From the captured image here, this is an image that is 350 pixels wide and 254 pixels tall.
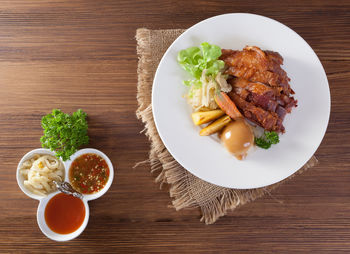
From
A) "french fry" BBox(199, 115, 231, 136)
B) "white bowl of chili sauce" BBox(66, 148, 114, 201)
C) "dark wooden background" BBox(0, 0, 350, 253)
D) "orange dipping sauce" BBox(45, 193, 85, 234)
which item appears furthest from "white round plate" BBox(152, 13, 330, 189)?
"orange dipping sauce" BBox(45, 193, 85, 234)

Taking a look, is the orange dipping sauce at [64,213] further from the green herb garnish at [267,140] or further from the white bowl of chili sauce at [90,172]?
the green herb garnish at [267,140]

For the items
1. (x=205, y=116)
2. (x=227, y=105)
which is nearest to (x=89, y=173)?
(x=205, y=116)

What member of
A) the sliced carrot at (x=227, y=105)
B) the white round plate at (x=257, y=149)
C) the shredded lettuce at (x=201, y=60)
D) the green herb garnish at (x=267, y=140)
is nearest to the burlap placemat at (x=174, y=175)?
the white round plate at (x=257, y=149)

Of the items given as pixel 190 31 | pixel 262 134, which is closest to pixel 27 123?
pixel 190 31

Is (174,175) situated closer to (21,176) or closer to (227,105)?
(227,105)

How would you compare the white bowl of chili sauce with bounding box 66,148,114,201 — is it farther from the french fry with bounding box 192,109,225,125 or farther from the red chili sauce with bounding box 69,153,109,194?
the french fry with bounding box 192,109,225,125

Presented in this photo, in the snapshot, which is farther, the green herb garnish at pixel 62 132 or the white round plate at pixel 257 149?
the white round plate at pixel 257 149

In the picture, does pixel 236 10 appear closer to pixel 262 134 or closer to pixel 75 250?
pixel 262 134
